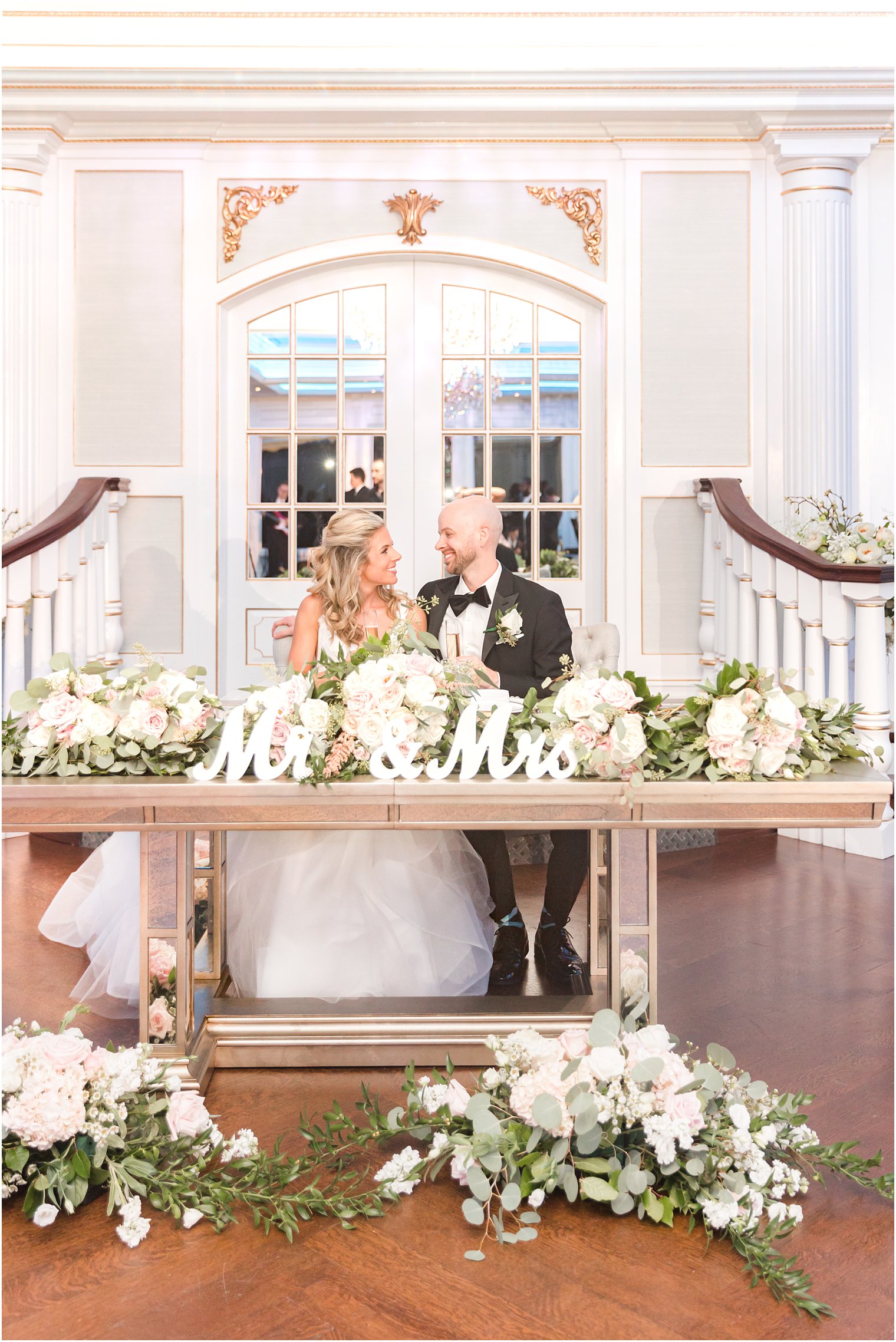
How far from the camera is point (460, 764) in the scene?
7.50ft

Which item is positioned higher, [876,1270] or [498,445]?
[498,445]

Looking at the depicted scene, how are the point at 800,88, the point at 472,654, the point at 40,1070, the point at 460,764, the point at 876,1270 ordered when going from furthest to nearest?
the point at 800,88 → the point at 472,654 → the point at 460,764 → the point at 40,1070 → the point at 876,1270

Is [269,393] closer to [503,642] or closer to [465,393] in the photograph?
[465,393]

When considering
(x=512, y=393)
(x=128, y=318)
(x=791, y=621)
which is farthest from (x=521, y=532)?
(x=128, y=318)

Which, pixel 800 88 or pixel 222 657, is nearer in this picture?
pixel 800 88

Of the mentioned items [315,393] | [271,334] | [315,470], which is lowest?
[315,470]

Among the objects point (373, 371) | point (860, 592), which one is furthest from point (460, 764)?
point (373, 371)

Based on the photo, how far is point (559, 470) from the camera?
17.5 ft

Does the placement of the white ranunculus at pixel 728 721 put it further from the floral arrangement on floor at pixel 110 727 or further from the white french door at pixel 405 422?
the white french door at pixel 405 422

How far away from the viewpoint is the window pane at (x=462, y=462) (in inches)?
208

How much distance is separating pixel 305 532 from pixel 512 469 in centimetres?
106

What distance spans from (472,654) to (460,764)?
127 centimetres

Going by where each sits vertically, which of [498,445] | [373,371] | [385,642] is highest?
[373,371]

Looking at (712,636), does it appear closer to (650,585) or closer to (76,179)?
(650,585)
